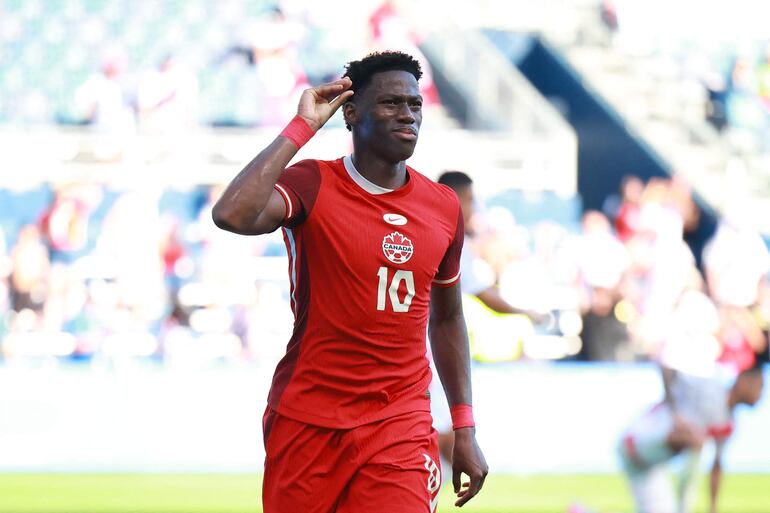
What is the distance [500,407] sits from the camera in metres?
11.6

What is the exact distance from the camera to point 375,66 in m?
4.09

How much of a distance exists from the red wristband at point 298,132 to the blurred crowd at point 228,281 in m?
10.6

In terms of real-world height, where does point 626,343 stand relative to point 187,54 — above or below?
below

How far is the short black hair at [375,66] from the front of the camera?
4086 mm

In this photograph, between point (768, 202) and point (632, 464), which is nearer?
point (632, 464)

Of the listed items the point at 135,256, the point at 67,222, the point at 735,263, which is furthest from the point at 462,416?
the point at 735,263

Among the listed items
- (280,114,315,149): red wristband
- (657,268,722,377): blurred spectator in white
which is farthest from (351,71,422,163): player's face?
(657,268,722,377): blurred spectator in white

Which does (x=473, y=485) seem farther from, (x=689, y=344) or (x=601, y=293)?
(x=601, y=293)

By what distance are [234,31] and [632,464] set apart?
12472 mm

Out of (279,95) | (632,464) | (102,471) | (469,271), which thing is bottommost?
(102,471)

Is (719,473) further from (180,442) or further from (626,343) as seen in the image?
(626,343)

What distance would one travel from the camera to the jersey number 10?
3.92 meters

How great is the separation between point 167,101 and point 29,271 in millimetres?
3101

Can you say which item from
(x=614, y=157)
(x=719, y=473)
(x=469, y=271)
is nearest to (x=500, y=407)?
(x=719, y=473)
